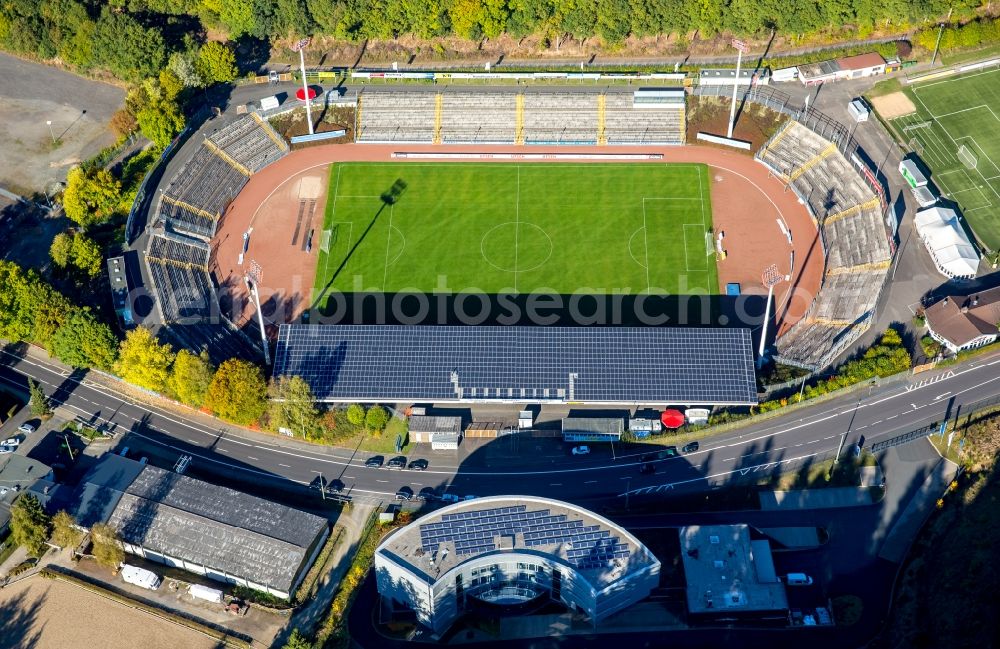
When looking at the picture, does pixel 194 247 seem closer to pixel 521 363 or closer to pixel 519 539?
pixel 521 363

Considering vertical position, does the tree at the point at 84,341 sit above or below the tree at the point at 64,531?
Result: above

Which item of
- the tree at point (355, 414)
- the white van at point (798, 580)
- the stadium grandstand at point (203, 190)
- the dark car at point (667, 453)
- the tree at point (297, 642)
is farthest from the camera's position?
the stadium grandstand at point (203, 190)

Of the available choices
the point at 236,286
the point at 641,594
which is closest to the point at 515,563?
the point at 641,594

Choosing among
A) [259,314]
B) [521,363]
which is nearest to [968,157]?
[521,363]

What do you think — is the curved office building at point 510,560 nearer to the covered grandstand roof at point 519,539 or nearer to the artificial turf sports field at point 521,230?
the covered grandstand roof at point 519,539

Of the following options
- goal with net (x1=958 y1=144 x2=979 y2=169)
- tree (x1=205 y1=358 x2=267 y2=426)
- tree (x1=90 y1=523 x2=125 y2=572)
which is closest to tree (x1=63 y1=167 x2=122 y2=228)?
tree (x1=205 y1=358 x2=267 y2=426)

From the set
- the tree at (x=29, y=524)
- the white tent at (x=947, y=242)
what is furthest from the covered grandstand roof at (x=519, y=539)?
the white tent at (x=947, y=242)

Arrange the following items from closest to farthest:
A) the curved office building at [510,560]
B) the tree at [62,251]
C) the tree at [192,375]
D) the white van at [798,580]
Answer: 1. the curved office building at [510,560]
2. the white van at [798,580]
3. the tree at [192,375]
4. the tree at [62,251]
